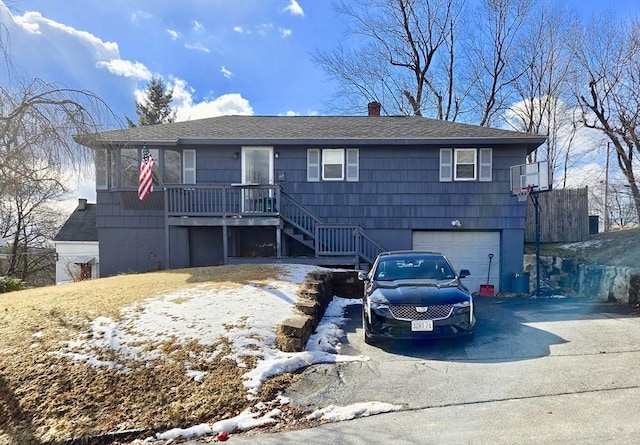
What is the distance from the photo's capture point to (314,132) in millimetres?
12844

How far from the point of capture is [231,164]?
1269cm

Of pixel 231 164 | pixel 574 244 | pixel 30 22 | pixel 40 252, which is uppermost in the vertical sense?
pixel 30 22

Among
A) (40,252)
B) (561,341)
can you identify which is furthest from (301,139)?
(40,252)

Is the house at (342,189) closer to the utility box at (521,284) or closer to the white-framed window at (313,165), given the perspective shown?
the white-framed window at (313,165)

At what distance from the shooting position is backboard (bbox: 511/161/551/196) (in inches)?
439

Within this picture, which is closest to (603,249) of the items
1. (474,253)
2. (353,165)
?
(474,253)

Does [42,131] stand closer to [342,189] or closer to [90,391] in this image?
[90,391]

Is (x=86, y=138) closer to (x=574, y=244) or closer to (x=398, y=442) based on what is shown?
(x=398, y=442)

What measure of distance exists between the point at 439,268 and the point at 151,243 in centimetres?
919

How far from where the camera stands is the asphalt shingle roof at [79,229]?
19.9m

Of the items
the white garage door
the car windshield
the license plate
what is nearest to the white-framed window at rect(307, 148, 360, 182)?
the white garage door

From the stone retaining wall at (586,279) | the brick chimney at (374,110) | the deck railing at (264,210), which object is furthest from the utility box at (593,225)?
the deck railing at (264,210)

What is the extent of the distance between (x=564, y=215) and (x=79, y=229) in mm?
22006

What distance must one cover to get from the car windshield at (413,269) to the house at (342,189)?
4.87 meters
